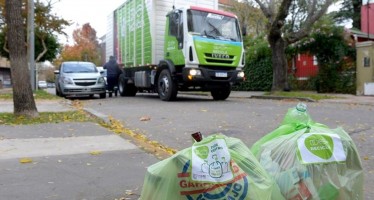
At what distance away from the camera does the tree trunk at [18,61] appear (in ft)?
28.1

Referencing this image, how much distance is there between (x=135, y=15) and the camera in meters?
16.5

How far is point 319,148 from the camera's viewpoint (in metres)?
2.60

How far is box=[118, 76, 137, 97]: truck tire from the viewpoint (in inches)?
715

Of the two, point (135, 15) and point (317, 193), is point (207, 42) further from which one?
point (317, 193)

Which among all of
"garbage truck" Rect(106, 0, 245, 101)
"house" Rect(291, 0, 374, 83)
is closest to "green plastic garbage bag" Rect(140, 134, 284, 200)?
"garbage truck" Rect(106, 0, 245, 101)

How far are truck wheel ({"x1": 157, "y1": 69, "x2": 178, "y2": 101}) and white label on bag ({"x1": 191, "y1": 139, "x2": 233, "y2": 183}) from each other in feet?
37.7

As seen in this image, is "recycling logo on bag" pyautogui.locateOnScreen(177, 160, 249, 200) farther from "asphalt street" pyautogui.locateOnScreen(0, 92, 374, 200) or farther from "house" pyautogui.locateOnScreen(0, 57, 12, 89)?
"house" pyautogui.locateOnScreen(0, 57, 12, 89)

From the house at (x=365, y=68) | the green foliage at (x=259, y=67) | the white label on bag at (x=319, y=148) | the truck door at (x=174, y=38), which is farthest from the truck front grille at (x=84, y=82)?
the white label on bag at (x=319, y=148)

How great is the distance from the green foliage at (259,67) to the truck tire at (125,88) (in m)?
8.73

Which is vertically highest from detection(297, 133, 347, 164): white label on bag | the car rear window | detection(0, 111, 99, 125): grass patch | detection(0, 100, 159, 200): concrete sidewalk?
the car rear window

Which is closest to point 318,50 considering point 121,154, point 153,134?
point 153,134

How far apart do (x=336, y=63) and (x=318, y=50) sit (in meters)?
1.21

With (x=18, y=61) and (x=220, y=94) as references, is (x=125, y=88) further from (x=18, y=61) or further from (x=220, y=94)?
(x=18, y=61)

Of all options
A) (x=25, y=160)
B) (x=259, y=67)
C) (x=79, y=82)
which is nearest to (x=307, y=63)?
(x=259, y=67)
